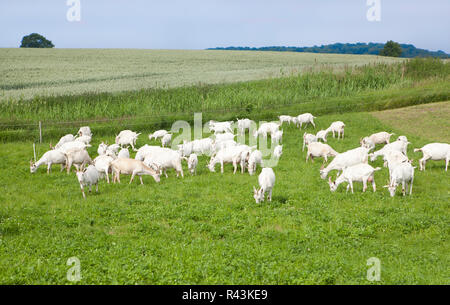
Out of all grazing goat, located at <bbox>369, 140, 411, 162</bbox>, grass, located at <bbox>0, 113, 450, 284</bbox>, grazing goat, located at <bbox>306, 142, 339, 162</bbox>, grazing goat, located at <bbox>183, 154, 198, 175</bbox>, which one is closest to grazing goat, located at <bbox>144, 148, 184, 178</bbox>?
grazing goat, located at <bbox>183, 154, 198, 175</bbox>

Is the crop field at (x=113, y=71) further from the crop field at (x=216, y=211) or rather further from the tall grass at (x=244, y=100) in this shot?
the crop field at (x=216, y=211)

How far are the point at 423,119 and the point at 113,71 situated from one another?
34.7m

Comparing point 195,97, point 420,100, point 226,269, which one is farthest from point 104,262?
point 420,100

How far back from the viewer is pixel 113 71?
168 feet

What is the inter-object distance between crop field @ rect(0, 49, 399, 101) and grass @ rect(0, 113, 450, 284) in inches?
872

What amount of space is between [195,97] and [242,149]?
16257 mm

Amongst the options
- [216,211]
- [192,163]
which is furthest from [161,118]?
[216,211]

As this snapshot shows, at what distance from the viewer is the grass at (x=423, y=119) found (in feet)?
90.5

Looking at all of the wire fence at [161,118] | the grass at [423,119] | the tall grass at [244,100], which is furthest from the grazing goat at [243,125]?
the grass at [423,119]

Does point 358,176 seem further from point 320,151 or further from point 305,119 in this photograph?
point 305,119

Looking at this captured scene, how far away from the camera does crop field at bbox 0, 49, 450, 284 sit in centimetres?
971

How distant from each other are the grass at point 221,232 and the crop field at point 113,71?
72.7 ft

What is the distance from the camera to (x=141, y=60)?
62.3m

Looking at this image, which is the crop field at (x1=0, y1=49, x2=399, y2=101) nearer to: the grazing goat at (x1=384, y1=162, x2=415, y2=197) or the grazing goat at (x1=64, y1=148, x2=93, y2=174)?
the grazing goat at (x1=64, y1=148, x2=93, y2=174)
